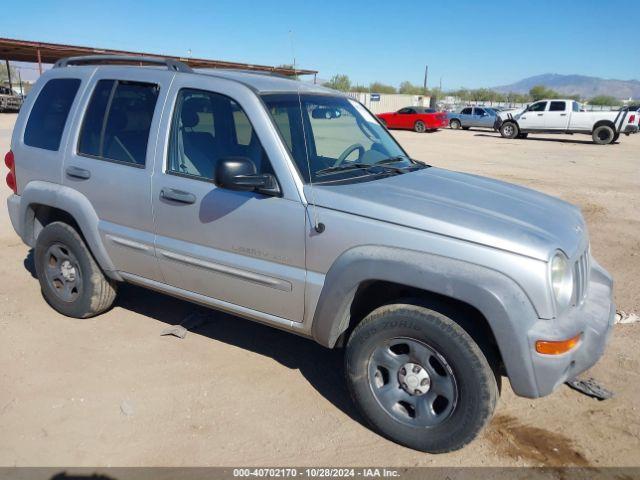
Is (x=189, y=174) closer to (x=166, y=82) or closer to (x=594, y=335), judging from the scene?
(x=166, y=82)

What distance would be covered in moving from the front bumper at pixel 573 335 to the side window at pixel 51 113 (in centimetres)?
371

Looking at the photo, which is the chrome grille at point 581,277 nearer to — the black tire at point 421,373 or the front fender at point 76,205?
the black tire at point 421,373

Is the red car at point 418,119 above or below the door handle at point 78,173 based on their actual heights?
below

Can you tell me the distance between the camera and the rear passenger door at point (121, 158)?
3748mm

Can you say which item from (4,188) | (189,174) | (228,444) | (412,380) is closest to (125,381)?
(228,444)

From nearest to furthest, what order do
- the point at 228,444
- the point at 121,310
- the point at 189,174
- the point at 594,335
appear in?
the point at 594,335 → the point at 228,444 → the point at 189,174 → the point at 121,310

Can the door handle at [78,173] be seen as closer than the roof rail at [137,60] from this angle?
No

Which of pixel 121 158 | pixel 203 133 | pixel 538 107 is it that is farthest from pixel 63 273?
pixel 538 107

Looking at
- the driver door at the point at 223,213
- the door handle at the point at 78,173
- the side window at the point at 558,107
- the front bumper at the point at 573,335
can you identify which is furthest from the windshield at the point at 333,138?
the side window at the point at 558,107

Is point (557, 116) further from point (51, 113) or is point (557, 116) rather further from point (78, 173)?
point (78, 173)

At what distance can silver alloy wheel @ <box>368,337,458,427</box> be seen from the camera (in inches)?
114

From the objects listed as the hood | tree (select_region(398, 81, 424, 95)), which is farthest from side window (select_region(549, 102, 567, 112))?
tree (select_region(398, 81, 424, 95))

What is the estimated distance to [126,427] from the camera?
10.5ft

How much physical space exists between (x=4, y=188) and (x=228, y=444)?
28.4 ft
